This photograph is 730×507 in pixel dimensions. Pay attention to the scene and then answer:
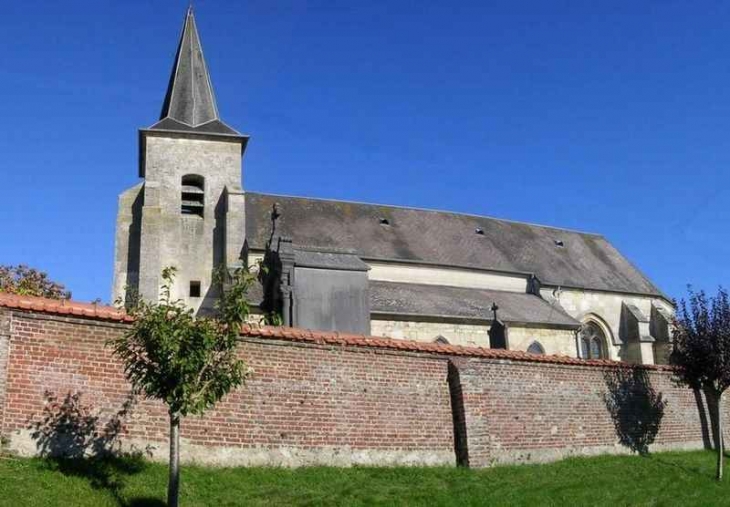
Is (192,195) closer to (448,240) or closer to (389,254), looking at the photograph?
(389,254)

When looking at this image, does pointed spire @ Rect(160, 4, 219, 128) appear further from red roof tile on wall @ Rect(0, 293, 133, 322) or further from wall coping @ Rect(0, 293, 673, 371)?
red roof tile on wall @ Rect(0, 293, 133, 322)

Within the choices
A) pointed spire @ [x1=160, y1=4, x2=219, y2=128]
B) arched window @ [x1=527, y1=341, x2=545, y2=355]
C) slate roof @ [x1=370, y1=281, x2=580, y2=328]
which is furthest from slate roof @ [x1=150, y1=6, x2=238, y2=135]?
arched window @ [x1=527, y1=341, x2=545, y2=355]

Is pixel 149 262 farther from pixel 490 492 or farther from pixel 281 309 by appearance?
pixel 490 492

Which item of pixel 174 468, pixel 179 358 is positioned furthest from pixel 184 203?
pixel 174 468

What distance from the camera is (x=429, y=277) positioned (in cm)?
2608

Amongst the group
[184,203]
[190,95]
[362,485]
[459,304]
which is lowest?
[362,485]

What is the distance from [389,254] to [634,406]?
43.1ft

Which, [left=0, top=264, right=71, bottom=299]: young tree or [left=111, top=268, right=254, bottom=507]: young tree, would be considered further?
[left=0, top=264, right=71, bottom=299]: young tree

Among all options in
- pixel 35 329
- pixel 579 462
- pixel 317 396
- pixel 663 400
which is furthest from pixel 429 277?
pixel 35 329

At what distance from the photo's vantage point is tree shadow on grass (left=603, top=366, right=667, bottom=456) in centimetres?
1298

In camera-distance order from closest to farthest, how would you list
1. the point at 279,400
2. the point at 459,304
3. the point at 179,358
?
the point at 179,358 < the point at 279,400 < the point at 459,304

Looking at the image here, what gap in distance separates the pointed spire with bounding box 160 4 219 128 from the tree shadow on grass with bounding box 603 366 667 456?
1794cm

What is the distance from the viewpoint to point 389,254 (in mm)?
25609

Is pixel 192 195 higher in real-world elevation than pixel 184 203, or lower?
higher
